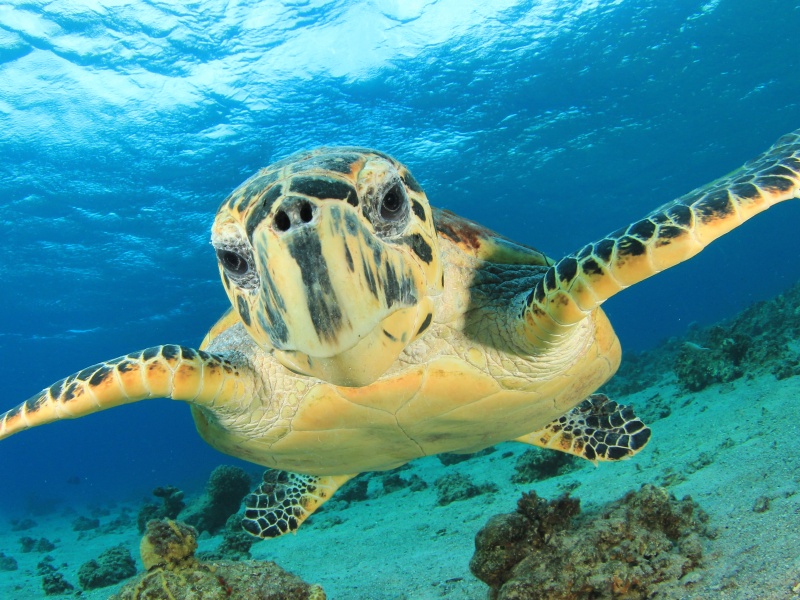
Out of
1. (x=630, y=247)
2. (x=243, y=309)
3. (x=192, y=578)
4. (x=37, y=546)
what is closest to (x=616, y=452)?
(x=630, y=247)

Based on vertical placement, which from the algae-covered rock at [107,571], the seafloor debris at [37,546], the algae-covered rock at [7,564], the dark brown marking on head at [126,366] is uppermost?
the dark brown marking on head at [126,366]

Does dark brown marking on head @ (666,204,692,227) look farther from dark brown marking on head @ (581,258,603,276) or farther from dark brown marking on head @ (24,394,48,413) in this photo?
dark brown marking on head @ (24,394,48,413)

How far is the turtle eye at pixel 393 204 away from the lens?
6.49ft

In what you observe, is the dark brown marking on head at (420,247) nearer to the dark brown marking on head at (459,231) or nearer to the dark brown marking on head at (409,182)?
the dark brown marking on head at (409,182)

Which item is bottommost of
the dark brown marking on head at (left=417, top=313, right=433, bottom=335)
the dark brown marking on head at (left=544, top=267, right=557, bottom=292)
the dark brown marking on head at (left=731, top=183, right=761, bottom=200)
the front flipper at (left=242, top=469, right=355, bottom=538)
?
the front flipper at (left=242, top=469, right=355, bottom=538)

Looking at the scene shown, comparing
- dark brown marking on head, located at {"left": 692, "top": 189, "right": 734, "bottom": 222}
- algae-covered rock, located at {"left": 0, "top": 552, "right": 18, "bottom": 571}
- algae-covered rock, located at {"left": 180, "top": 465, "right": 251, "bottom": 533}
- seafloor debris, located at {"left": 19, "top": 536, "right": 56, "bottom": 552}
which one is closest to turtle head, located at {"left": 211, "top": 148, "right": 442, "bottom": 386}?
dark brown marking on head, located at {"left": 692, "top": 189, "right": 734, "bottom": 222}

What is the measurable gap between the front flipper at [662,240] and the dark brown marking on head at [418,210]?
78cm

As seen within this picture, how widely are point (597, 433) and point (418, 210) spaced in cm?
325

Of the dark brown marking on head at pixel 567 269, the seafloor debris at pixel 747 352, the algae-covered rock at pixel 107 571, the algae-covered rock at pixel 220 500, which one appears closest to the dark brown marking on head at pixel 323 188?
the dark brown marking on head at pixel 567 269

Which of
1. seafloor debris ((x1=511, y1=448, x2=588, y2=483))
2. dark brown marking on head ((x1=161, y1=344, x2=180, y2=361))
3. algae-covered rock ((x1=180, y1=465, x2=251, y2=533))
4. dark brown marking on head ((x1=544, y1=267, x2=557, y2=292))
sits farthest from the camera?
algae-covered rock ((x1=180, y1=465, x2=251, y2=533))

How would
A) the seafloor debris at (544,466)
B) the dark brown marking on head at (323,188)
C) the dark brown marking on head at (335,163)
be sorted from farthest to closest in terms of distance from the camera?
the seafloor debris at (544,466), the dark brown marking on head at (335,163), the dark brown marking on head at (323,188)

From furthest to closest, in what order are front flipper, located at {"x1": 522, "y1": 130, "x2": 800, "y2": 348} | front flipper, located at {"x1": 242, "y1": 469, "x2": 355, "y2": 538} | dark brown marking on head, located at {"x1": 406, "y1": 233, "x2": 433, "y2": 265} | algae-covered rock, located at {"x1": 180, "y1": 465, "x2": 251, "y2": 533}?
algae-covered rock, located at {"x1": 180, "y1": 465, "x2": 251, "y2": 533} → front flipper, located at {"x1": 242, "y1": 469, "x2": 355, "y2": 538} → front flipper, located at {"x1": 522, "y1": 130, "x2": 800, "y2": 348} → dark brown marking on head, located at {"x1": 406, "y1": 233, "x2": 433, "y2": 265}

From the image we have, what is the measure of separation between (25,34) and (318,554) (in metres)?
14.7

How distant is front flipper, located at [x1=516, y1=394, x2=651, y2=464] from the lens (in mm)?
4258
